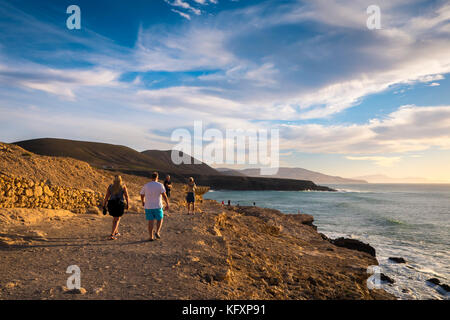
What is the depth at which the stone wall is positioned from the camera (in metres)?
8.78

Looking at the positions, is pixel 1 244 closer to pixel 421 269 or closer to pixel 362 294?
pixel 362 294

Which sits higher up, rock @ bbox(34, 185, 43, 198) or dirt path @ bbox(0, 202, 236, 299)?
rock @ bbox(34, 185, 43, 198)

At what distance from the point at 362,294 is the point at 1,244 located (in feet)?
30.8

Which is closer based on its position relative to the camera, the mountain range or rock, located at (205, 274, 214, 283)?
rock, located at (205, 274, 214, 283)

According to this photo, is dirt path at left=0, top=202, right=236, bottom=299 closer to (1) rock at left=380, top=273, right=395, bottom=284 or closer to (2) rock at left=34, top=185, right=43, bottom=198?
(2) rock at left=34, top=185, right=43, bottom=198

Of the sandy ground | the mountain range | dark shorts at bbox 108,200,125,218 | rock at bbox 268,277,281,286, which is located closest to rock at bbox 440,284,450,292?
the sandy ground

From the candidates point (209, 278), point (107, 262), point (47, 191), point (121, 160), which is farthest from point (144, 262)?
point (121, 160)

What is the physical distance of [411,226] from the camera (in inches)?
1014

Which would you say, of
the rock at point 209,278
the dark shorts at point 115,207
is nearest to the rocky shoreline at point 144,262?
the rock at point 209,278

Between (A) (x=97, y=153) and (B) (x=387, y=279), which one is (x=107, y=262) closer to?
(B) (x=387, y=279)

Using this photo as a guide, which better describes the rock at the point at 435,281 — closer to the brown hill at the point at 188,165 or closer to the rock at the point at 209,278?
the rock at the point at 209,278

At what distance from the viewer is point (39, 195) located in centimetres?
987

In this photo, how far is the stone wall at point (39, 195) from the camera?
8781mm

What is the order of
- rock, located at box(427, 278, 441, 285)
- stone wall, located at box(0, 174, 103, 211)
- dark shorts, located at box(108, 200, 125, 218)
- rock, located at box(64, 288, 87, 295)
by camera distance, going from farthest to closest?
rock, located at box(427, 278, 441, 285) < stone wall, located at box(0, 174, 103, 211) < dark shorts, located at box(108, 200, 125, 218) < rock, located at box(64, 288, 87, 295)
